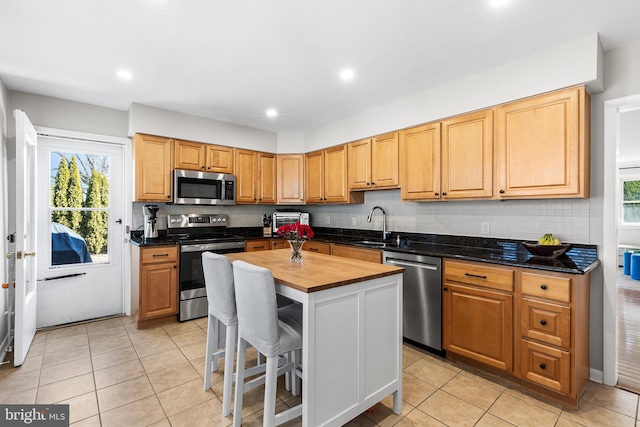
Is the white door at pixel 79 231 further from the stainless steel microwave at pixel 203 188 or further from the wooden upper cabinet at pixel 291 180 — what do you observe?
the wooden upper cabinet at pixel 291 180

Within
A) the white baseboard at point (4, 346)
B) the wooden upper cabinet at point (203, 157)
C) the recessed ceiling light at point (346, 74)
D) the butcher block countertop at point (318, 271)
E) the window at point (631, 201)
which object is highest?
the recessed ceiling light at point (346, 74)

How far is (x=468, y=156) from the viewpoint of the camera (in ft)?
9.33

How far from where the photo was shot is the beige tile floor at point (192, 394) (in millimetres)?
1916

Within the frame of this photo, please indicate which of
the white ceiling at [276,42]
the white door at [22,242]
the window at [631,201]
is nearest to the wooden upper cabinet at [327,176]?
the white ceiling at [276,42]

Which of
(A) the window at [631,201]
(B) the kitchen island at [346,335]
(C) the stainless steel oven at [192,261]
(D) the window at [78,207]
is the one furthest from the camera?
(A) the window at [631,201]

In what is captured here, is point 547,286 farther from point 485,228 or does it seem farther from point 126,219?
point 126,219

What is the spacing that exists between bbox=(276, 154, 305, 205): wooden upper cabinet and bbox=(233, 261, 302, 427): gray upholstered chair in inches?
118

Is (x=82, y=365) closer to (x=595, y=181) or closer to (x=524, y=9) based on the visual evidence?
(x=524, y=9)

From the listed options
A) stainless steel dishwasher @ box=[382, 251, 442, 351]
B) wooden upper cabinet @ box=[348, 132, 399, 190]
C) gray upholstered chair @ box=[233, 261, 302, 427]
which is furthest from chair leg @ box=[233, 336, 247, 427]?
wooden upper cabinet @ box=[348, 132, 399, 190]

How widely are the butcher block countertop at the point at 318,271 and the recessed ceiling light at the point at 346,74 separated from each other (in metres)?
1.63

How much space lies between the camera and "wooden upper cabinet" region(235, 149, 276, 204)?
4.39 metres

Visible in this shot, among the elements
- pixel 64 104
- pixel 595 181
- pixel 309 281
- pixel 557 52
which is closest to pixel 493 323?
pixel 595 181

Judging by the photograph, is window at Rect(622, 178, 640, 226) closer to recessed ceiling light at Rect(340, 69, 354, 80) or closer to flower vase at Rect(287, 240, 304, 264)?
recessed ceiling light at Rect(340, 69, 354, 80)

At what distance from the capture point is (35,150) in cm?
304
